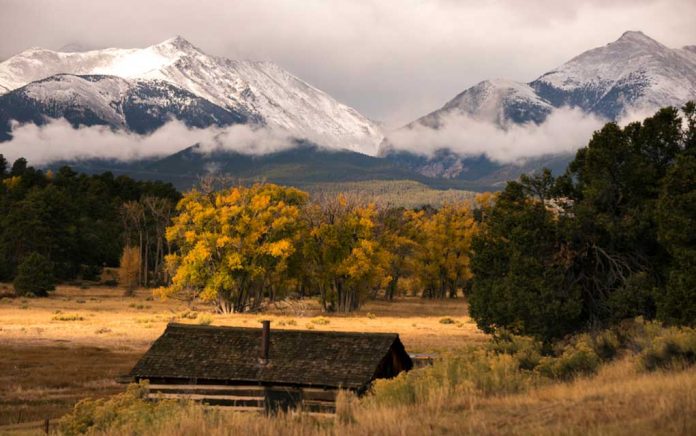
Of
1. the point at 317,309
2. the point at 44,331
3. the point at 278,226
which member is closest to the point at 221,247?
the point at 278,226

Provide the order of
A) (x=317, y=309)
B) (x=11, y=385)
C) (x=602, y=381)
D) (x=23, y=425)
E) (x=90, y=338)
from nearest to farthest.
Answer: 1. (x=602, y=381)
2. (x=23, y=425)
3. (x=11, y=385)
4. (x=90, y=338)
5. (x=317, y=309)

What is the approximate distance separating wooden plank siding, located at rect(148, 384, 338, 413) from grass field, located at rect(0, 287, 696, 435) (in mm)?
3773

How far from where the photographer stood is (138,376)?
2473 centimetres

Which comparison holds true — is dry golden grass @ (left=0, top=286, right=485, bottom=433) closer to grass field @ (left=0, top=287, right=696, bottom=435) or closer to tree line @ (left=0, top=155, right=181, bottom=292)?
grass field @ (left=0, top=287, right=696, bottom=435)

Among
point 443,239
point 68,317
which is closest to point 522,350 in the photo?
point 68,317

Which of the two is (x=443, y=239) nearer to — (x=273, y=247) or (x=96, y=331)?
(x=273, y=247)

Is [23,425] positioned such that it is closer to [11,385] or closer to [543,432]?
[11,385]

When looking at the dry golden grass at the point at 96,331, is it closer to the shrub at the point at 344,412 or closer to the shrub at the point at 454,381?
the shrub at the point at 454,381

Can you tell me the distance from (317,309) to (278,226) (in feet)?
39.0

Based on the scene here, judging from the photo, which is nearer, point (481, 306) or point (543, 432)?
point (543, 432)

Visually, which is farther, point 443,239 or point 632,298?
point 443,239

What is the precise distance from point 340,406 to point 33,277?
221 ft

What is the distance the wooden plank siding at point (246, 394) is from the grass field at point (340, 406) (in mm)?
3773

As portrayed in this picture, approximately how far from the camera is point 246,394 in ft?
80.2
